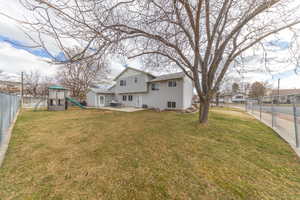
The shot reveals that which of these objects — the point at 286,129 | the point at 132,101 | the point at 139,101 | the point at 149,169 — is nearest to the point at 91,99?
the point at 132,101

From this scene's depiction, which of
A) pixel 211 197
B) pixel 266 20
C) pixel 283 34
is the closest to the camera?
pixel 211 197

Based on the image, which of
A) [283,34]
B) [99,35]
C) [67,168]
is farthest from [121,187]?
[283,34]

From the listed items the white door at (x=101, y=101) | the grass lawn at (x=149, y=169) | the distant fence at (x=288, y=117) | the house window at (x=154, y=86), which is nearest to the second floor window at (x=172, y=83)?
the house window at (x=154, y=86)

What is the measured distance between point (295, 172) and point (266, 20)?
5.29m

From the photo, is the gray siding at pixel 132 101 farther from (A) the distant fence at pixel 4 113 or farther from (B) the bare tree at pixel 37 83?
(B) the bare tree at pixel 37 83

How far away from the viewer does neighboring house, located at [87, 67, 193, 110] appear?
12.4m

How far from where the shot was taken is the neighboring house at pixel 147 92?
12.4 m

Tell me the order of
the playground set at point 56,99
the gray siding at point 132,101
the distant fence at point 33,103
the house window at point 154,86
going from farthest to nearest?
the distant fence at point 33,103 < the gray siding at point 132,101 < the house window at point 154,86 < the playground set at point 56,99

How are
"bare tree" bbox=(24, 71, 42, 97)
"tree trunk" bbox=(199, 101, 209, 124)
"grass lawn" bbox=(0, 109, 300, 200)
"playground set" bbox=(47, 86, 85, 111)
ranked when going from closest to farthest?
"grass lawn" bbox=(0, 109, 300, 200), "tree trunk" bbox=(199, 101, 209, 124), "playground set" bbox=(47, 86, 85, 111), "bare tree" bbox=(24, 71, 42, 97)

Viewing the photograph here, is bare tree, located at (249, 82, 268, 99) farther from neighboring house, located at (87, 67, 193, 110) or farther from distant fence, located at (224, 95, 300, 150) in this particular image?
distant fence, located at (224, 95, 300, 150)

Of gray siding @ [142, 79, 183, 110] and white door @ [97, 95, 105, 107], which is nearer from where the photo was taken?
gray siding @ [142, 79, 183, 110]

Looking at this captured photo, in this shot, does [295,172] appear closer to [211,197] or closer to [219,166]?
[219,166]

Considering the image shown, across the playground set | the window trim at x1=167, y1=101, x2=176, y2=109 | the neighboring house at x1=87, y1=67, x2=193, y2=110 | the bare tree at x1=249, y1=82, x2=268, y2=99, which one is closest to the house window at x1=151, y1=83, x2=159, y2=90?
the neighboring house at x1=87, y1=67, x2=193, y2=110

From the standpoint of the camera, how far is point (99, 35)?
2.99m
